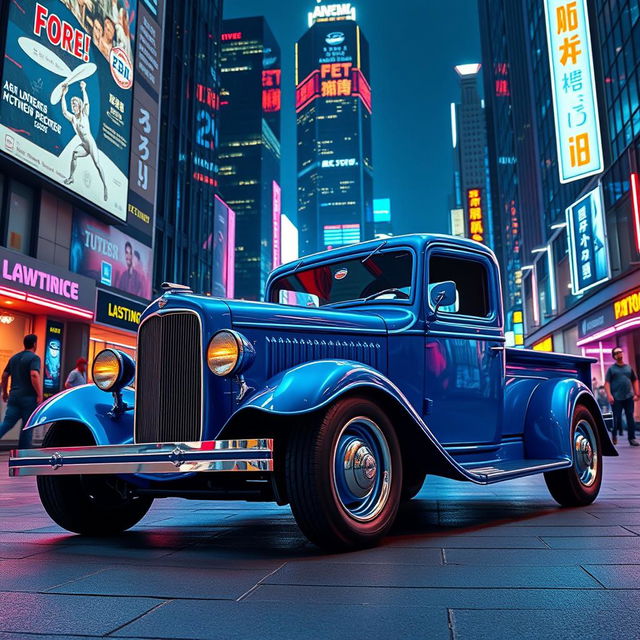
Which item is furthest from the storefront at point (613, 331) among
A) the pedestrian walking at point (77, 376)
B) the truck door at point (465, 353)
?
the truck door at point (465, 353)

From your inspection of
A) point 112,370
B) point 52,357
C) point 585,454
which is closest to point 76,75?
point 52,357

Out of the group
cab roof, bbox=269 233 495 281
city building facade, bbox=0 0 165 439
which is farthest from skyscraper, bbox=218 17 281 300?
cab roof, bbox=269 233 495 281

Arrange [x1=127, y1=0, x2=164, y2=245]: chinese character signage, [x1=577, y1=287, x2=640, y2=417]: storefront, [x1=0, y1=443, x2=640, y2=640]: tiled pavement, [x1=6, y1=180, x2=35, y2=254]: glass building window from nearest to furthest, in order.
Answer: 1. [x1=0, y1=443, x2=640, y2=640]: tiled pavement
2. [x1=6, y1=180, x2=35, y2=254]: glass building window
3. [x1=577, y1=287, x2=640, y2=417]: storefront
4. [x1=127, y1=0, x2=164, y2=245]: chinese character signage

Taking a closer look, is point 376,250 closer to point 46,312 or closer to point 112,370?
point 112,370

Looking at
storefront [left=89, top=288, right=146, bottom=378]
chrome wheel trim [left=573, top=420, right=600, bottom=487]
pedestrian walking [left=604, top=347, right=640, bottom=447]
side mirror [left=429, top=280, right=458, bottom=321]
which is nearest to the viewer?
side mirror [left=429, top=280, right=458, bottom=321]

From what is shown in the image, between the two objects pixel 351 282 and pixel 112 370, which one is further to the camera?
pixel 351 282

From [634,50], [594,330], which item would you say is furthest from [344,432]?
[594,330]

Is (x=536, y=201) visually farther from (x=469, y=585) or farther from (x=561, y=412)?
(x=469, y=585)

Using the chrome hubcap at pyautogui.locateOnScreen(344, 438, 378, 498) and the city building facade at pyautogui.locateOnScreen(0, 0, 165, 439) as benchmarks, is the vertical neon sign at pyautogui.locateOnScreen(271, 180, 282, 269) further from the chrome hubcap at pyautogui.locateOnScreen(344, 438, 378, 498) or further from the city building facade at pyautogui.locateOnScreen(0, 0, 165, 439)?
the chrome hubcap at pyautogui.locateOnScreen(344, 438, 378, 498)

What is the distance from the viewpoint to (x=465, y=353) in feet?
17.2

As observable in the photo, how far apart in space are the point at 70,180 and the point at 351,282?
17596mm

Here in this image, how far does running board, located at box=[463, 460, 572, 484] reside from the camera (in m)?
4.50

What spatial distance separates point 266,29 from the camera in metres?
143

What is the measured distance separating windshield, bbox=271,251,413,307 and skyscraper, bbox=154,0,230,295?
2935cm
